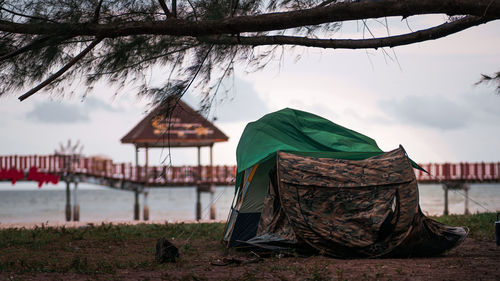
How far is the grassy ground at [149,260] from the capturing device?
628 centimetres

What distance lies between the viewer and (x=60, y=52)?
6.04 m

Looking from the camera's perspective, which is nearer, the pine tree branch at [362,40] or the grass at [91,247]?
the pine tree branch at [362,40]

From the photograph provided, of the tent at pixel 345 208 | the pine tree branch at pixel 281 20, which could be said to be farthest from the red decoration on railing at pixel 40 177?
the pine tree branch at pixel 281 20

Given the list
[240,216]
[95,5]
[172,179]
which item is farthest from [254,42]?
[172,179]

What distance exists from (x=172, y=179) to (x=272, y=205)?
18669mm

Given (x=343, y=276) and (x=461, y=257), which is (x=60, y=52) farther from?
(x=461, y=257)

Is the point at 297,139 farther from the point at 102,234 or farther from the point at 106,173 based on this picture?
the point at 106,173

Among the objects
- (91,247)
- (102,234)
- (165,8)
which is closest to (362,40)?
(165,8)

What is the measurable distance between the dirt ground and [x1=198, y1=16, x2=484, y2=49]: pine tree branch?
7.84 feet

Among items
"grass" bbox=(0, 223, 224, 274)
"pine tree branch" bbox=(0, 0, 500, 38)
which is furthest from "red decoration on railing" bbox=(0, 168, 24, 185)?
"pine tree branch" bbox=(0, 0, 500, 38)

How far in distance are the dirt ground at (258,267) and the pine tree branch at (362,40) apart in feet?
7.84

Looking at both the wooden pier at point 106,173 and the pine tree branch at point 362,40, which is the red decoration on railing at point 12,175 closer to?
the wooden pier at point 106,173

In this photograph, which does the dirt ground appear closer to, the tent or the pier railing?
the tent

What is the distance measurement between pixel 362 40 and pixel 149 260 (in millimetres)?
3779
